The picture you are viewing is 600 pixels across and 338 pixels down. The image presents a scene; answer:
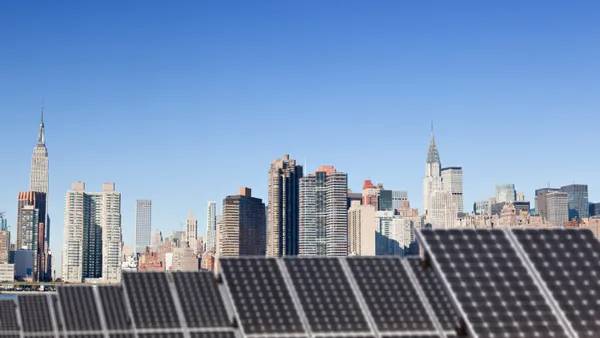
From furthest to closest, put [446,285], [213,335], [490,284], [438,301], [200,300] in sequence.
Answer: [200,300] < [213,335] < [438,301] < [490,284] < [446,285]

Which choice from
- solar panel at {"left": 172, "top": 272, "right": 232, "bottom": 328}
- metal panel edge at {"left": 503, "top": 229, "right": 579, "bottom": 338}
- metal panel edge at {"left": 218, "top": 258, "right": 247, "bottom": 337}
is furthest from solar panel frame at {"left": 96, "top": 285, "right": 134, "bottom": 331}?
metal panel edge at {"left": 503, "top": 229, "right": 579, "bottom": 338}

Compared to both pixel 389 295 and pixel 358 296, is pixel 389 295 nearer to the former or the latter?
pixel 389 295

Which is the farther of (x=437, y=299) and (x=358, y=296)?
(x=437, y=299)

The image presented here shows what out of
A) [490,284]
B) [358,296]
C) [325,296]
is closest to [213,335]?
[325,296]

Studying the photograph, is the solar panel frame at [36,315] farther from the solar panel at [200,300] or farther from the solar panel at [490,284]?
the solar panel at [490,284]

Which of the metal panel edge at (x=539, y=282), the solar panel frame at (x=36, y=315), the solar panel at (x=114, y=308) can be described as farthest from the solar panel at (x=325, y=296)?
the solar panel frame at (x=36, y=315)

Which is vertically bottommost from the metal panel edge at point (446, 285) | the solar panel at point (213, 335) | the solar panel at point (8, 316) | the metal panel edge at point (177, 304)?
the solar panel at point (8, 316)
